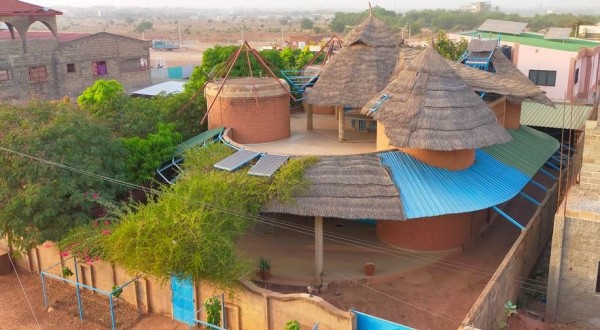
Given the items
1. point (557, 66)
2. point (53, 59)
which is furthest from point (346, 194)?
point (53, 59)

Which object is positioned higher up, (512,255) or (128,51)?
(128,51)

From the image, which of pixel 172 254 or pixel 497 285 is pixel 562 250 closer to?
pixel 497 285

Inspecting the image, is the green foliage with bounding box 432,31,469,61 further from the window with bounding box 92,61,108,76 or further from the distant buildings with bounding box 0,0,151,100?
the window with bounding box 92,61,108,76

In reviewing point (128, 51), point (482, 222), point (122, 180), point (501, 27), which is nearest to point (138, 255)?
point (122, 180)

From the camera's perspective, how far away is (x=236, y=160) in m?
22.2

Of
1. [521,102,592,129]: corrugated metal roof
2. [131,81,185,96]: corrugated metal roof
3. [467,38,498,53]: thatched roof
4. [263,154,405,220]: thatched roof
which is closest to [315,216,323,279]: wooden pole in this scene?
[263,154,405,220]: thatched roof

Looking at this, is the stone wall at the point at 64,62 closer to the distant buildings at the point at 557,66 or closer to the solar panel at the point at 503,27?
the solar panel at the point at 503,27

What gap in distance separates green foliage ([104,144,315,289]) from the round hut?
15.3 ft

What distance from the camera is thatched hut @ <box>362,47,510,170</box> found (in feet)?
68.8

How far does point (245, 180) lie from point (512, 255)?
949 cm

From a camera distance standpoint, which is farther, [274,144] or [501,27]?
[501,27]

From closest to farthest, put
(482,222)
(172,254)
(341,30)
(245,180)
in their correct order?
(172,254)
(245,180)
(482,222)
(341,30)

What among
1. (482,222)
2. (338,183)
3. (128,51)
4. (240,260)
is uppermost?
(128,51)

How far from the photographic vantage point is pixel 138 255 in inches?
673
